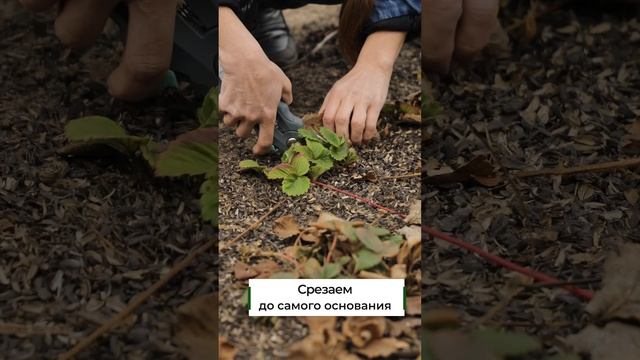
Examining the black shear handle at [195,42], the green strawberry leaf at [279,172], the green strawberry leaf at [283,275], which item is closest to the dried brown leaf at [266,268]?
the green strawberry leaf at [283,275]

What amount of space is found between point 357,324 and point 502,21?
3.37 ft

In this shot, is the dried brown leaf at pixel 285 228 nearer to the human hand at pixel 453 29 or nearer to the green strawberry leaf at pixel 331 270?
the green strawberry leaf at pixel 331 270

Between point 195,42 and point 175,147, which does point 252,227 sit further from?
point 195,42

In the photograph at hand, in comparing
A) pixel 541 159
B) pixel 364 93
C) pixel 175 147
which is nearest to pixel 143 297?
pixel 175 147

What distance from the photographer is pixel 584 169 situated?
4.34 feet

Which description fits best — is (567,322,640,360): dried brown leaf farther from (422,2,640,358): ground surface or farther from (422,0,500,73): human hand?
(422,0,500,73): human hand

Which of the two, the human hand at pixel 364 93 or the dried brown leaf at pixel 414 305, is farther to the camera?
the human hand at pixel 364 93

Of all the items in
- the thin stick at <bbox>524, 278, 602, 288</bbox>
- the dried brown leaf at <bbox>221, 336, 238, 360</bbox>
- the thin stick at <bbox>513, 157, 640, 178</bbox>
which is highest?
the thin stick at <bbox>513, 157, 640, 178</bbox>

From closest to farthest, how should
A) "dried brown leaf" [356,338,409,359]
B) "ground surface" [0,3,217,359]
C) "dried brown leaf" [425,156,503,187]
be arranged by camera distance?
"dried brown leaf" [356,338,409,359] → "ground surface" [0,3,217,359] → "dried brown leaf" [425,156,503,187]

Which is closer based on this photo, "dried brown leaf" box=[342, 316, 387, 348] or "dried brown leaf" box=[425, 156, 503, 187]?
"dried brown leaf" box=[342, 316, 387, 348]

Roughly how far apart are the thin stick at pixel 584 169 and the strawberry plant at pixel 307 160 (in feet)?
1.09

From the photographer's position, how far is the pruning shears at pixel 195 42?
1.35 metres

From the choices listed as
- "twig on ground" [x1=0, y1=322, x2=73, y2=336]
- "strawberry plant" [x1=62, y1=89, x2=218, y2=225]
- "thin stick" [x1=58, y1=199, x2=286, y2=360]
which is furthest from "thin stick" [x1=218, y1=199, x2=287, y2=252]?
"twig on ground" [x1=0, y1=322, x2=73, y2=336]

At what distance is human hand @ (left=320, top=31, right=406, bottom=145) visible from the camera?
113cm
